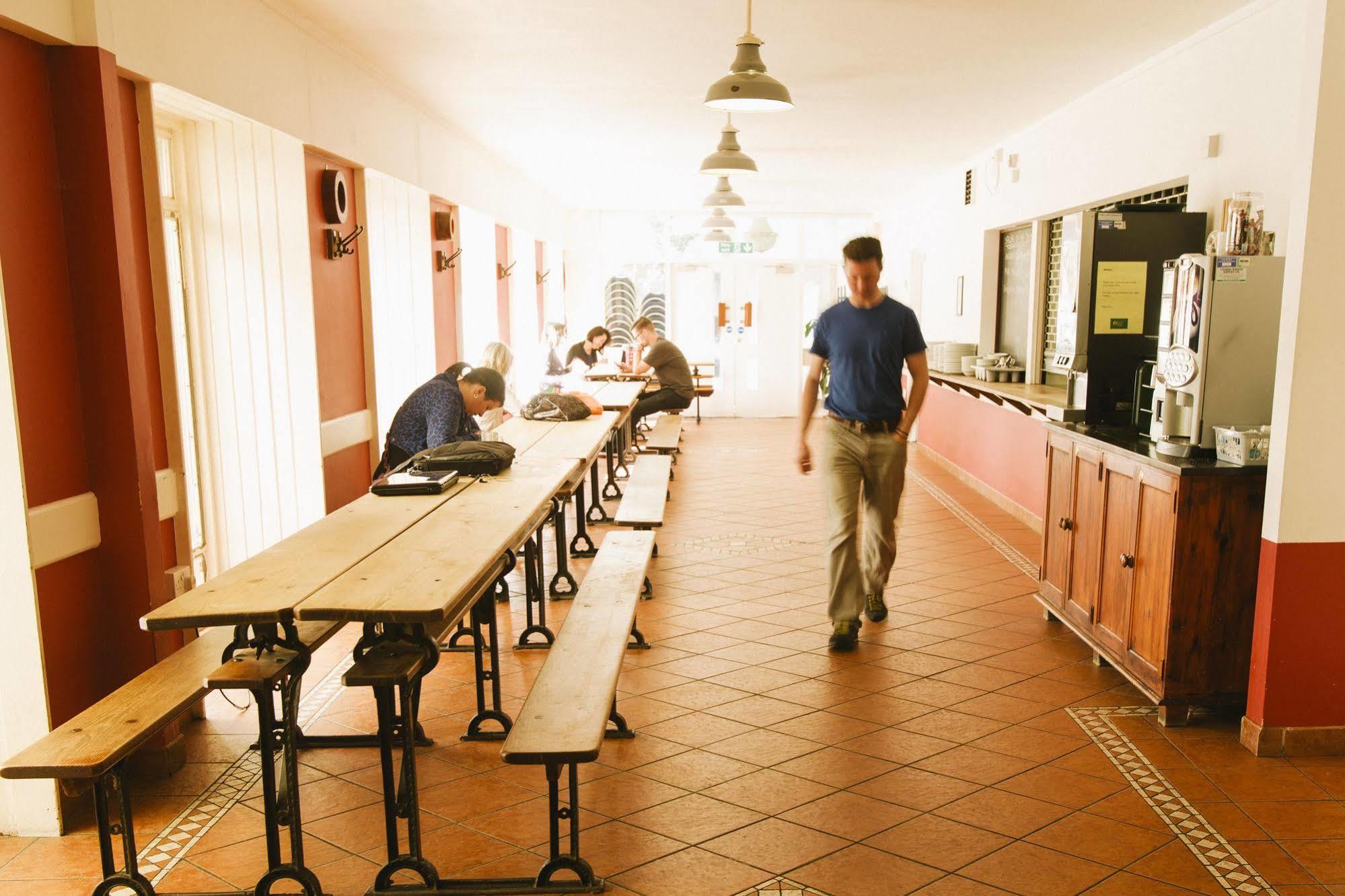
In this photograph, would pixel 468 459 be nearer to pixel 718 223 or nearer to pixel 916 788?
pixel 916 788

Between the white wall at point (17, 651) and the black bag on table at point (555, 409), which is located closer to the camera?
the white wall at point (17, 651)

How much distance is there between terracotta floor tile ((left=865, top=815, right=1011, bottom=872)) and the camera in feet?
8.72

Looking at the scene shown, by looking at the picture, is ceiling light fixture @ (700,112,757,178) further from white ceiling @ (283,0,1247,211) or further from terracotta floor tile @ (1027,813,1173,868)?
terracotta floor tile @ (1027,813,1173,868)

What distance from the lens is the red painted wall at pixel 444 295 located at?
7145mm

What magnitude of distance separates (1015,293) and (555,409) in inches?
174

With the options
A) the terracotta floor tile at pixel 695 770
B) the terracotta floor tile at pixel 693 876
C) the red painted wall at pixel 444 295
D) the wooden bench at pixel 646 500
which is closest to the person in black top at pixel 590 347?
the red painted wall at pixel 444 295

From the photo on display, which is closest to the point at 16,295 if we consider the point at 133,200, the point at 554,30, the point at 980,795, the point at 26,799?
the point at 133,200

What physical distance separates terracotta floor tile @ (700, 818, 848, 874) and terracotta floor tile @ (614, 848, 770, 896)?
4cm

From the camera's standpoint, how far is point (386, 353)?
20.3ft

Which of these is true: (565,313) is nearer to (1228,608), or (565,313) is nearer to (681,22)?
(681,22)

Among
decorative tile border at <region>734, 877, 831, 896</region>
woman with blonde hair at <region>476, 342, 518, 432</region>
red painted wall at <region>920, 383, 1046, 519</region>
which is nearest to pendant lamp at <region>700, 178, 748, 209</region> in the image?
red painted wall at <region>920, 383, 1046, 519</region>

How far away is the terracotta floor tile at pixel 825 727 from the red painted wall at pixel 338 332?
9.44ft

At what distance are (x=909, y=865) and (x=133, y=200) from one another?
135 inches

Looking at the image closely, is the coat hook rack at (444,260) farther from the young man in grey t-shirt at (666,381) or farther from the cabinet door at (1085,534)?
the cabinet door at (1085,534)
